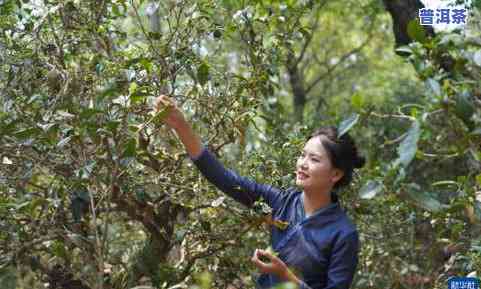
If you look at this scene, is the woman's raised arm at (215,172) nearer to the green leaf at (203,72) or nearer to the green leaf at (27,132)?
the green leaf at (203,72)

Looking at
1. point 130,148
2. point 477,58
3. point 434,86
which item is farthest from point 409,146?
point 130,148

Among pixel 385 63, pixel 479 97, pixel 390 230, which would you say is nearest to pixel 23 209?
pixel 479 97

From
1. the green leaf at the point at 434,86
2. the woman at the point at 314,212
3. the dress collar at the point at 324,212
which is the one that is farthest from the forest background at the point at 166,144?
the dress collar at the point at 324,212

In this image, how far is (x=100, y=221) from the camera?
3871 mm

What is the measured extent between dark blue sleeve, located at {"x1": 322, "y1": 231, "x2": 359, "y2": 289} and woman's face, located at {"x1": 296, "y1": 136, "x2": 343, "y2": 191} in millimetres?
223

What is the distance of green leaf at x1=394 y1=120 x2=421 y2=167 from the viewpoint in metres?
1.85

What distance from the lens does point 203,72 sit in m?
3.07

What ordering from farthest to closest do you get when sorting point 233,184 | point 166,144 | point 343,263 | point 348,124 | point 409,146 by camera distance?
point 166,144, point 233,184, point 343,263, point 348,124, point 409,146

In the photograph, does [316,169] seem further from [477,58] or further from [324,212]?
[477,58]

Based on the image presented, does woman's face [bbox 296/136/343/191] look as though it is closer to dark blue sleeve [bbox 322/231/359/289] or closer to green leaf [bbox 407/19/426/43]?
dark blue sleeve [bbox 322/231/359/289]

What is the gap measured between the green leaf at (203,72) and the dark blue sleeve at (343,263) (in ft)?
2.95

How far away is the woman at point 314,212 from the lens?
2.68 m

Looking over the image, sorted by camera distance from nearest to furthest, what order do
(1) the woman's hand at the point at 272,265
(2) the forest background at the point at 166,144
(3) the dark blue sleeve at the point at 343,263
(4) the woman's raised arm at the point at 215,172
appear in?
(2) the forest background at the point at 166,144, (1) the woman's hand at the point at 272,265, (3) the dark blue sleeve at the point at 343,263, (4) the woman's raised arm at the point at 215,172

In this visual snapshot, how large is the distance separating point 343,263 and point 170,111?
2.74 feet
